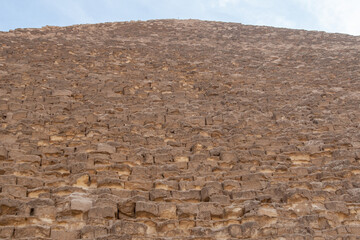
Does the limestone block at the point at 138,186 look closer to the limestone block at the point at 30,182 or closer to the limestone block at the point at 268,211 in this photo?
the limestone block at the point at 30,182

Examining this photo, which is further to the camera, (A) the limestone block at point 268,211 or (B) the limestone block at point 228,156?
(B) the limestone block at point 228,156

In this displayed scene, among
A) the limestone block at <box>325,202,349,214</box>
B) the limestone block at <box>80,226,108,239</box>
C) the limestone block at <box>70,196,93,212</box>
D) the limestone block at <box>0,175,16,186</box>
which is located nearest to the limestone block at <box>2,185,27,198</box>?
the limestone block at <box>0,175,16,186</box>

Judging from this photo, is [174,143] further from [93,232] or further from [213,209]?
[93,232]

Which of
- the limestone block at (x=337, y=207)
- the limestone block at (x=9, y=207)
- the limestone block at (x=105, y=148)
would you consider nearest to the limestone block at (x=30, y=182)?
the limestone block at (x=9, y=207)

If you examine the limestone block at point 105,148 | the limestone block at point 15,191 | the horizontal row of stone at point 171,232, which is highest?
the limestone block at point 105,148

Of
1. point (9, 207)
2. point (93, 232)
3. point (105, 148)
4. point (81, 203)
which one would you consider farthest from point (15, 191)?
point (105, 148)

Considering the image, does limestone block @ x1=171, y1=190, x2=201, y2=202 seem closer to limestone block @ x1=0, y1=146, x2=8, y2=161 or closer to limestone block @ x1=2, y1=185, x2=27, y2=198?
limestone block @ x1=2, y1=185, x2=27, y2=198

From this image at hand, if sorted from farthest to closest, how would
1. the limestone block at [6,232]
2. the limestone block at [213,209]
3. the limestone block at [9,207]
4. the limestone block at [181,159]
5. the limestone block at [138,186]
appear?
the limestone block at [181,159] < the limestone block at [138,186] < the limestone block at [213,209] < the limestone block at [9,207] < the limestone block at [6,232]

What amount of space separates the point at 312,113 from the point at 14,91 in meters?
4.67

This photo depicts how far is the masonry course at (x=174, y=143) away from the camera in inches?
182

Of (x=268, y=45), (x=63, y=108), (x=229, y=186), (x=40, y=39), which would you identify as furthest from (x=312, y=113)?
(x=40, y=39)

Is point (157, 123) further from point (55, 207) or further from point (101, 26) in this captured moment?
point (101, 26)

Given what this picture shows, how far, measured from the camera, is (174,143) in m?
6.38

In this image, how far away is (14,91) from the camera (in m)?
7.84
